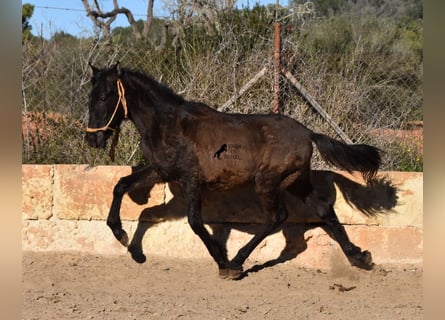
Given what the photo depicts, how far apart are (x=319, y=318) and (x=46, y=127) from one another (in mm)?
4717

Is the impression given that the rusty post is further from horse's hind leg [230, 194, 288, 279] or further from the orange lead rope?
the orange lead rope

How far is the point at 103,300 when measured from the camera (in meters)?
5.15

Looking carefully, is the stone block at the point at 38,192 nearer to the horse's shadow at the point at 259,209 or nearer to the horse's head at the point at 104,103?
the horse's shadow at the point at 259,209

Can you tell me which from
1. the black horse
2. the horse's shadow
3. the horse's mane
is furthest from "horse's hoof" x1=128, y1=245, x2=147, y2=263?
the horse's mane

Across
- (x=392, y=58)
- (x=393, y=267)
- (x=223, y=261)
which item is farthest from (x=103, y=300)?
(x=392, y=58)

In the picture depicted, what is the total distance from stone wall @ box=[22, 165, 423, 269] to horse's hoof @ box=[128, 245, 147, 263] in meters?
0.09

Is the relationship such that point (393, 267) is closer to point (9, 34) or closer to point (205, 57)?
point (205, 57)

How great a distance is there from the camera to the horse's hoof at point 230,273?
579cm

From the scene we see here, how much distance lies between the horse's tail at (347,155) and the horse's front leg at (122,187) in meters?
1.71

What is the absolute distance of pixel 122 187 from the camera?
19.9 feet

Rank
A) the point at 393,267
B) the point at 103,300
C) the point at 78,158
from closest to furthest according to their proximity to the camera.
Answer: the point at 103,300 < the point at 393,267 < the point at 78,158

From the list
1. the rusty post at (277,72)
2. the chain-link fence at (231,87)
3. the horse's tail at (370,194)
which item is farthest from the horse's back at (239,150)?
the chain-link fence at (231,87)

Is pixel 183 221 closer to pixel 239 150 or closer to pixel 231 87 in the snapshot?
pixel 239 150

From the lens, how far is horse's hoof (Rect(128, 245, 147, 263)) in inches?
248
